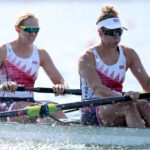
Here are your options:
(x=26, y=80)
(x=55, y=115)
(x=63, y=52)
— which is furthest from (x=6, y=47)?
(x=63, y=52)

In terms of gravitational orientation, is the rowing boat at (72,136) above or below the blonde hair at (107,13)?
below

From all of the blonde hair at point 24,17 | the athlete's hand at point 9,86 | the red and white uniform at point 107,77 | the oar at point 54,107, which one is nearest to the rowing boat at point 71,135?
the oar at point 54,107

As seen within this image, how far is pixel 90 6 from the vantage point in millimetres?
52188

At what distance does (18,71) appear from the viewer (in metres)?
7.75

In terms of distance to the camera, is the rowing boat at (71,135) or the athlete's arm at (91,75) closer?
the rowing boat at (71,135)

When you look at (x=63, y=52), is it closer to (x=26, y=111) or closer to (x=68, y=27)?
(x=68, y=27)

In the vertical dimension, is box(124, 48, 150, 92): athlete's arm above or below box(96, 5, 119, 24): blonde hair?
below

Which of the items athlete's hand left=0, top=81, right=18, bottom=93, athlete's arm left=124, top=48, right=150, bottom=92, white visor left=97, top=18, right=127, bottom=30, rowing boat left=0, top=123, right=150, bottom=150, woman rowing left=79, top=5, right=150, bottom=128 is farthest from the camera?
athlete's hand left=0, top=81, right=18, bottom=93

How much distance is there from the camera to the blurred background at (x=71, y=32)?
17.9 m

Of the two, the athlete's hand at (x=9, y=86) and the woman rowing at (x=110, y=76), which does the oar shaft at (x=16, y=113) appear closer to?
the athlete's hand at (x=9, y=86)

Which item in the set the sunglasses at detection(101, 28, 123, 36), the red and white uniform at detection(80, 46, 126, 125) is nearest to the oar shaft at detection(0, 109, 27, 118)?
the red and white uniform at detection(80, 46, 126, 125)

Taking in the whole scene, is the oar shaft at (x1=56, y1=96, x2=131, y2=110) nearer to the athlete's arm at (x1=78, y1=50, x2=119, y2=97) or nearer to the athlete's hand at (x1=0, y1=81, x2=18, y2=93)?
the athlete's arm at (x1=78, y1=50, x2=119, y2=97)

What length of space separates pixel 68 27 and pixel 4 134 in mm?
31827

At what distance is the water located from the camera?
13.9 meters
